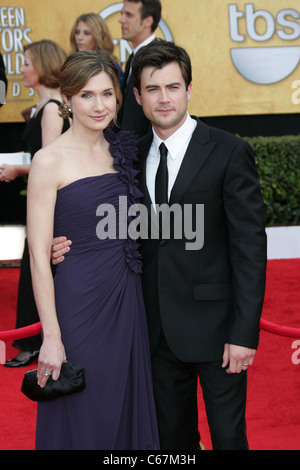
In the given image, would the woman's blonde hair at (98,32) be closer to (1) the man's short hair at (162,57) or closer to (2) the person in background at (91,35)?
(2) the person in background at (91,35)

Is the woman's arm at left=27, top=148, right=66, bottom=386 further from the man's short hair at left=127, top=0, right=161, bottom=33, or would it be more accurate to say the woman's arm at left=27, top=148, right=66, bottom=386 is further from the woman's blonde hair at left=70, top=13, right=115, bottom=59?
the woman's blonde hair at left=70, top=13, right=115, bottom=59

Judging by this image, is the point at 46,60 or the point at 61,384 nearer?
the point at 61,384

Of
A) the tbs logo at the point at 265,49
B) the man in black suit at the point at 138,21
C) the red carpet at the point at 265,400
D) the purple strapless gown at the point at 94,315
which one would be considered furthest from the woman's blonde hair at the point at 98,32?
the purple strapless gown at the point at 94,315

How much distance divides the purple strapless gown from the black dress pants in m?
0.16

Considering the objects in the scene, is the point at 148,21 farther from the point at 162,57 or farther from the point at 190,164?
the point at 190,164

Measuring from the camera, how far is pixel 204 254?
8.34 feet

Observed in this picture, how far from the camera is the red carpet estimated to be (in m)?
3.42

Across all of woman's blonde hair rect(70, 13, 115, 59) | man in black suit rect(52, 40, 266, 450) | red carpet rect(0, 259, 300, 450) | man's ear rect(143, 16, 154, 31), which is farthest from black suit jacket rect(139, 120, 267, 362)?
woman's blonde hair rect(70, 13, 115, 59)

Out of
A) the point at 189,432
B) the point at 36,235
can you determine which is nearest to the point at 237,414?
the point at 189,432

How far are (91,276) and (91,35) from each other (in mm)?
3252

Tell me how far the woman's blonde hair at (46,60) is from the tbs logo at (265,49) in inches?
138

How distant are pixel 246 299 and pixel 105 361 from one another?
54cm

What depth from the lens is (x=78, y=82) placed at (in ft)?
8.15

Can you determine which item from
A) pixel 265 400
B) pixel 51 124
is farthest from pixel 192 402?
pixel 51 124
